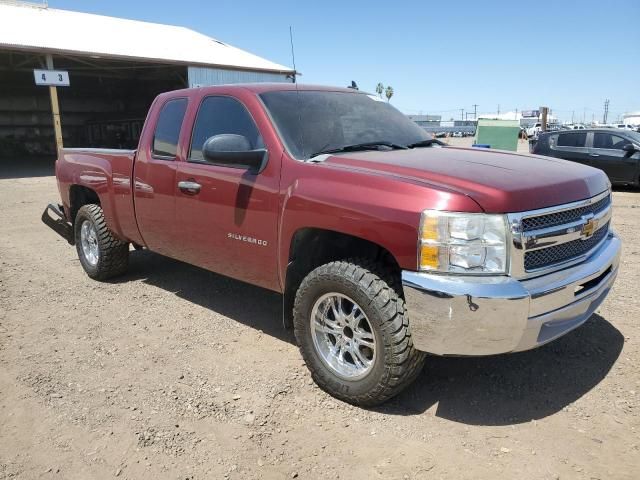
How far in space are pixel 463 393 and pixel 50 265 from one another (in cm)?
545

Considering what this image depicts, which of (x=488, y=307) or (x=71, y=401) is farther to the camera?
(x=71, y=401)

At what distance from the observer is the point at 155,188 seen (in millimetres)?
4539

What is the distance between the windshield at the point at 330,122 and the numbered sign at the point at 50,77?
1669 centimetres

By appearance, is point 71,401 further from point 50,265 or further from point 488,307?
point 50,265

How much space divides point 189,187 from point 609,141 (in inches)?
473

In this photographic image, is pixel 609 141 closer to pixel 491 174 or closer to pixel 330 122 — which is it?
pixel 330 122

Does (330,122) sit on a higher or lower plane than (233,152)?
higher

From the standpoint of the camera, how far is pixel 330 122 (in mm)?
3820

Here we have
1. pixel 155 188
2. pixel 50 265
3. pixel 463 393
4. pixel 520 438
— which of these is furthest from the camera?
pixel 50 265

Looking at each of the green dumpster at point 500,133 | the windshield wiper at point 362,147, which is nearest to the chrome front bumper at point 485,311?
the windshield wiper at point 362,147

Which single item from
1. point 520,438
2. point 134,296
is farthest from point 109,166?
point 520,438

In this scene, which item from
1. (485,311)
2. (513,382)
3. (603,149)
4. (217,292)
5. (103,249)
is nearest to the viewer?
(485,311)

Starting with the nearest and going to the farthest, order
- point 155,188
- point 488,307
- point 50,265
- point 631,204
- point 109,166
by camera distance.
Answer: point 488,307
point 155,188
point 109,166
point 50,265
point 631,204

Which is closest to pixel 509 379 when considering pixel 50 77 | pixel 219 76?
pixel 50 77
